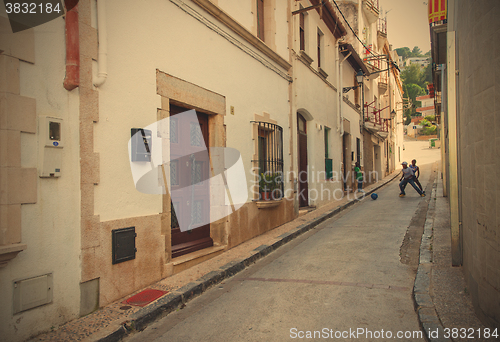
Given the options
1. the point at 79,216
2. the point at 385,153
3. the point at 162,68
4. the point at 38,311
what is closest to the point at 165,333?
the point at 38,311

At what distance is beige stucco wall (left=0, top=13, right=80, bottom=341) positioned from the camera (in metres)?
3.33

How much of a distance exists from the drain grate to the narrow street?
1.07ft

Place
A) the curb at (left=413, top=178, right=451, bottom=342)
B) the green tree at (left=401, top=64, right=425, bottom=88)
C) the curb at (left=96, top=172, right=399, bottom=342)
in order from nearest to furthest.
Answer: the curb at (left=413, top=178, right=451, bottom=342), the curb at (left=96, top=172, right=399, bottom=342), the green tree at (left=401, top=64, right=425, bottom=88)

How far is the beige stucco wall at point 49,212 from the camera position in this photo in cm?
333

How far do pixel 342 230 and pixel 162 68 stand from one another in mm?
5482

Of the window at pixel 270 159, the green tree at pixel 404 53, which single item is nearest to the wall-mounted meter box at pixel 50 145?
the window at pixel 270 159

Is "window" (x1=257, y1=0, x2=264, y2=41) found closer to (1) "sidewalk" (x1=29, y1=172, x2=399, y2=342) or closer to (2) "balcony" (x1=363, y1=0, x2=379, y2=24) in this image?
(1) "sidewalk" (x1=29, y1=172, x2=399, y2=342)

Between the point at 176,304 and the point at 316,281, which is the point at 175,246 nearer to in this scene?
the point at 176,304

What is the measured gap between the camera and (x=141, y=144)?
15.5ft

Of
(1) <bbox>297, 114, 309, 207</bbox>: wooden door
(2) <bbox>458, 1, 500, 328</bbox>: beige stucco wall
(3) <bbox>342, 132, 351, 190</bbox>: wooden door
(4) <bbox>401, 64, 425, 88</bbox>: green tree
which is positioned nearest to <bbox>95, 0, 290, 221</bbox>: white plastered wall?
(2) <bbox>458, 1, 500, 328</bbox>: beige stucco wall

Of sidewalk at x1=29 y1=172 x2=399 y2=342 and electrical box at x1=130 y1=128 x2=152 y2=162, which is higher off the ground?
electrical box at x1=130 y1=128 x2=152 y2=162

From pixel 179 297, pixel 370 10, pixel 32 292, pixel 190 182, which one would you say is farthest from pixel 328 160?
pixel 370 10

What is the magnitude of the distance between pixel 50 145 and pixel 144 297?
2046 millimetres

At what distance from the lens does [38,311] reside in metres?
3.44
